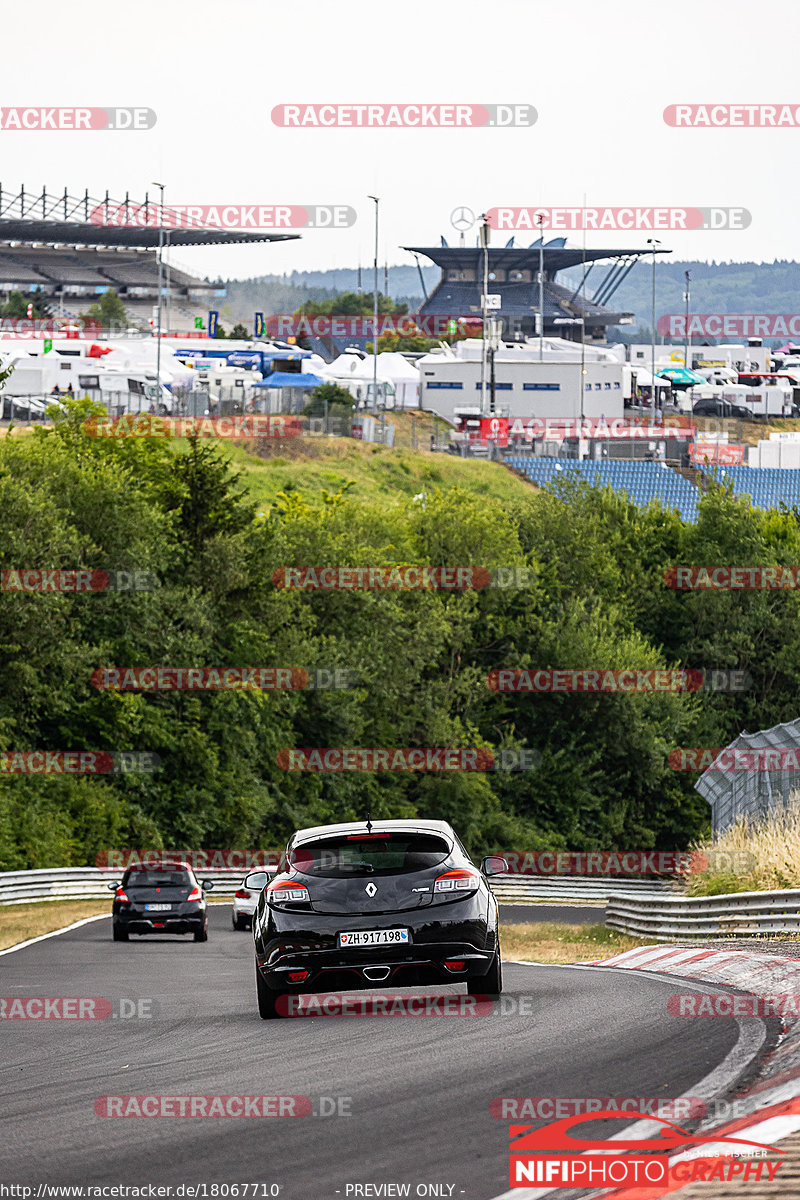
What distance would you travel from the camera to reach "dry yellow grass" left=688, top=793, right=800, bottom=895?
62.9 feet

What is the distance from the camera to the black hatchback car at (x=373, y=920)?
10602mm

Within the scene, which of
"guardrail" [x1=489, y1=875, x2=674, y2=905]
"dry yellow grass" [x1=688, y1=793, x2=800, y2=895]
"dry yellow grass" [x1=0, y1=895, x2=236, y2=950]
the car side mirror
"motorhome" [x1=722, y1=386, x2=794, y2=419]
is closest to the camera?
the car side mirror

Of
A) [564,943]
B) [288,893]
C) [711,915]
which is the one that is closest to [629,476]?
[564,943]

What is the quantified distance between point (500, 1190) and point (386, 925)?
478cm

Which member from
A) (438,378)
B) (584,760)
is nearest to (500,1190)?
(584,760)

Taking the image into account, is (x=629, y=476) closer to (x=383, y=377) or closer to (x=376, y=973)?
(x=383, y=377)

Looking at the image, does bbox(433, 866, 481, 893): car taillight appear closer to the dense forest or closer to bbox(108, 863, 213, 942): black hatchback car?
bbox(108, 863, 213, 942): black hatchback car

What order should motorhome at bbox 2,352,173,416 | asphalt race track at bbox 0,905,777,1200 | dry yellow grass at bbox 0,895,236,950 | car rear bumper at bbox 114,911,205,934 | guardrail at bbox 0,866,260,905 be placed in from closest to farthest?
asphalt race track at bbox 0,905,777,1200, car rear bumper at bbox 114,911,205,934, dry yellow grass at bbox 0,895,236,950, guardrail at bbox 0,866,260,905, motorhome at bbox 2,352,173,416

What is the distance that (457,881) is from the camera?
Result: 428 inches


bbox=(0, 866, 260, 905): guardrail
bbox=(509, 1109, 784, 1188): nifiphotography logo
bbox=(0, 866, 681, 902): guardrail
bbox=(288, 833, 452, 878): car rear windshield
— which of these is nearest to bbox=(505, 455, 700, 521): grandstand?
bbox=(0, 866, 681, 902): guardrail

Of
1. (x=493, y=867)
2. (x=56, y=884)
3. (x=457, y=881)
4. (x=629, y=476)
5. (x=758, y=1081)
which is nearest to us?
(x=758, y=1081)

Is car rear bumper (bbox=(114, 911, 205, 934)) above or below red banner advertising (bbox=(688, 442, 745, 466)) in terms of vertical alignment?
below

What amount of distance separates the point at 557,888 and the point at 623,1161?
123 feet

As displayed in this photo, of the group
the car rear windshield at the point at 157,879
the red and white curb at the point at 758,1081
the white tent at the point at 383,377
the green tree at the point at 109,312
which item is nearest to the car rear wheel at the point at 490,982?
the red and white curb at the point at 758,1081
